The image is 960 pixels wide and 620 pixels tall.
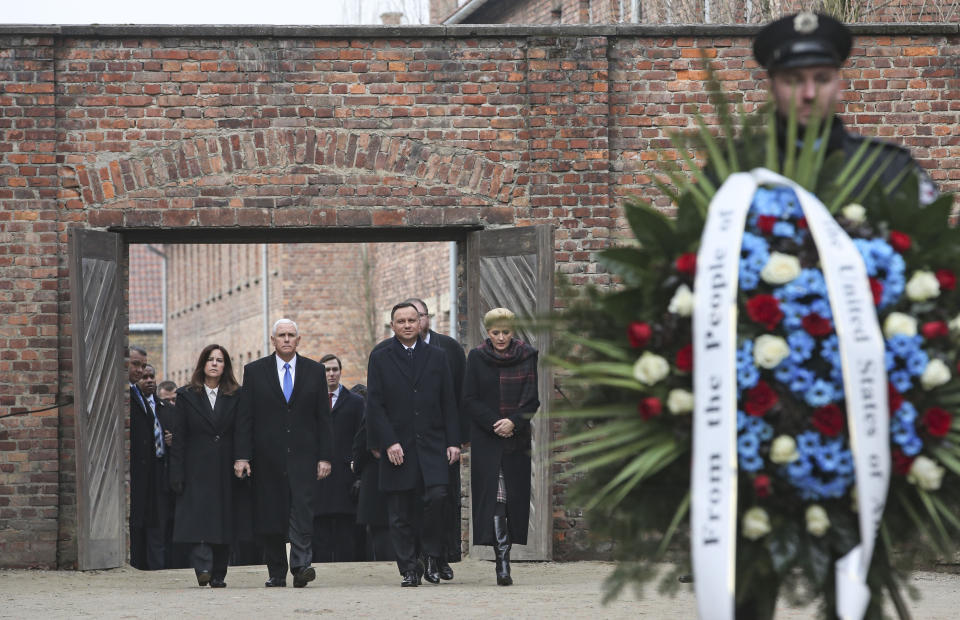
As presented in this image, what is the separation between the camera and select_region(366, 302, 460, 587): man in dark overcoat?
10.3 meters

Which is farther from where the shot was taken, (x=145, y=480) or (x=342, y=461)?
(x=342, y=461)

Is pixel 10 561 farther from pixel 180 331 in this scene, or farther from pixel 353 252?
pixel 180 331

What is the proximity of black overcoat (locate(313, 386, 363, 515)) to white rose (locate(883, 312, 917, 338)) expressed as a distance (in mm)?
9695

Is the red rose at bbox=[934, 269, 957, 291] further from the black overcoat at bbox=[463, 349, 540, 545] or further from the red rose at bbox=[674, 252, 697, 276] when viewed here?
the black overcoat at bbox=[463, 349, 540, 545]

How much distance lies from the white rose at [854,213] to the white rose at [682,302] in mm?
448

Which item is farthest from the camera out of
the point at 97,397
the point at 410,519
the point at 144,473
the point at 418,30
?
the point at 144,473

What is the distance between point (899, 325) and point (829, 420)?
11.7 inches

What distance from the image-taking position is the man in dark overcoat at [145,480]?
41.8 ft

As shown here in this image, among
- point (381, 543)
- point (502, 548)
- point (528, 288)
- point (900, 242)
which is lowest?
point (381, 543)

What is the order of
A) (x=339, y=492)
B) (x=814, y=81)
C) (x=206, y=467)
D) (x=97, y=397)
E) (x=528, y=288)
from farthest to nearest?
1. (x=339, y=492)
2. (x=528, y=288)
3. (x=97, y=397)
4. (x=206, y=467)
5. (x=814, y=81)

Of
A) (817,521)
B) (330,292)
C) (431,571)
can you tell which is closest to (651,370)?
(817,521)

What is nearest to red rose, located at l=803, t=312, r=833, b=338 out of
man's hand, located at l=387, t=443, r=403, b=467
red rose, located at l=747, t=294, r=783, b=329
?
red rose, located at l=747, t=294, r=783, b=329

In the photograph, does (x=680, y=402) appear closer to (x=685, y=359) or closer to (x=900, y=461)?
(x=685, y=359)

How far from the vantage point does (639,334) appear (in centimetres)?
392
